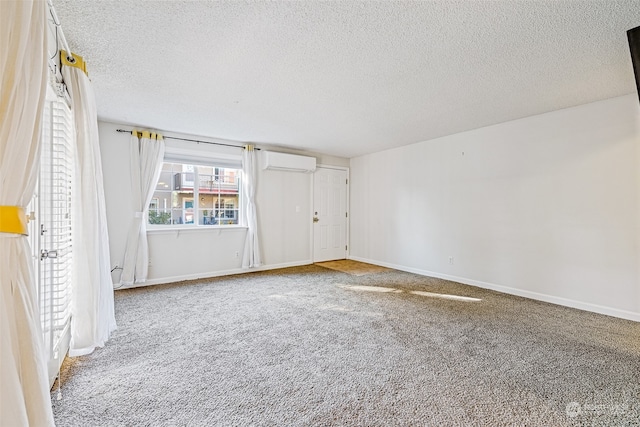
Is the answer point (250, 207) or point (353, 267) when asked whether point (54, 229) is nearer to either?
point (250, 207)

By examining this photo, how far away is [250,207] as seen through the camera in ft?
17.1

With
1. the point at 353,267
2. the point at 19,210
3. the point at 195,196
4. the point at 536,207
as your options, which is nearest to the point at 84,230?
the point at 19,210

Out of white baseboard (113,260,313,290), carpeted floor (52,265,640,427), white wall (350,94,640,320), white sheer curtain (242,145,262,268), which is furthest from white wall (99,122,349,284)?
white wall (350,94,640,320)

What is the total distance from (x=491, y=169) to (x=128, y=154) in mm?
5340

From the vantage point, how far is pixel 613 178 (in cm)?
317

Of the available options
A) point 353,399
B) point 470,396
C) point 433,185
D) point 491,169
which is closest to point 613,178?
point 491,169

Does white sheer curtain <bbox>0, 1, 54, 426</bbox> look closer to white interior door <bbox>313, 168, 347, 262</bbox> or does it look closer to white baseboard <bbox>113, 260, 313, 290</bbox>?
white baseboard <bbox>113, 260, 313, 290</bbox>

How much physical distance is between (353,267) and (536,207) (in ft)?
10.4

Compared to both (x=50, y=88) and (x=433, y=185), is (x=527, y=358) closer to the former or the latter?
(x=433, y=185)

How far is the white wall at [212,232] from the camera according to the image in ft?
13.5

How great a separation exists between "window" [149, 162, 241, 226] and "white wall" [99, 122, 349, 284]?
9.7 inches

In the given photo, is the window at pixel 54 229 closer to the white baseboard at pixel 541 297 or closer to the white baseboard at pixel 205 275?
the white baseboard at pixel 205 275

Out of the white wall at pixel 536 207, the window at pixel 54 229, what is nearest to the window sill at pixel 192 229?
the window at pixel 54 229

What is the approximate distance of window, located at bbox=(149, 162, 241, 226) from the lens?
181 inches
